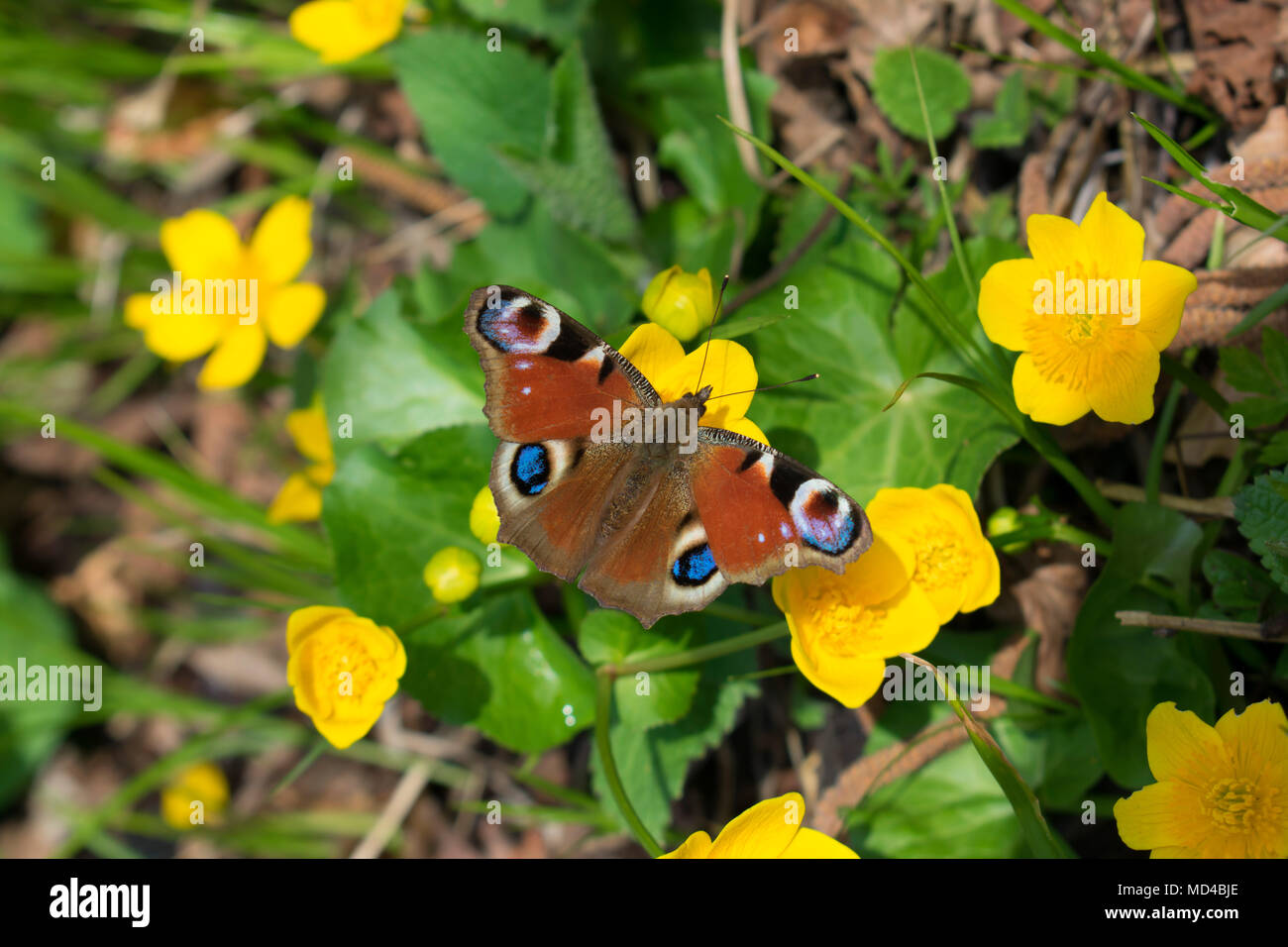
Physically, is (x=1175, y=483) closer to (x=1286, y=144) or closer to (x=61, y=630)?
(x=1286, y=144)

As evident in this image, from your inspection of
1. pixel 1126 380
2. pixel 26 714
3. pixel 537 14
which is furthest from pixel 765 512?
pixel 26 714

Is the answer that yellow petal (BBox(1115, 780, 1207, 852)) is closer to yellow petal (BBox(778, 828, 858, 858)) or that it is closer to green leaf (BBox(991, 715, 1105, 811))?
green leaf (BBox(991, 715, 1105, 811))

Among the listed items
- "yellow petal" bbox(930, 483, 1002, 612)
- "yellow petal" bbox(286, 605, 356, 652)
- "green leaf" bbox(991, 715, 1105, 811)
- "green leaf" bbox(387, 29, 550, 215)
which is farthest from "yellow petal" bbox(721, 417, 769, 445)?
"green leaf" bbox(387, 29, 550, 215)

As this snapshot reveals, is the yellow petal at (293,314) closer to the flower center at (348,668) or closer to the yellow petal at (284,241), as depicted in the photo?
the yellow petal at (284,241)

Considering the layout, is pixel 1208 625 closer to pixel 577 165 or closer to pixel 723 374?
pixel 723 374

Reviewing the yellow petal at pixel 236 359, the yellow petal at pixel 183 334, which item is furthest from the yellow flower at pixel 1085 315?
the yellow petal at pixel 183 334
